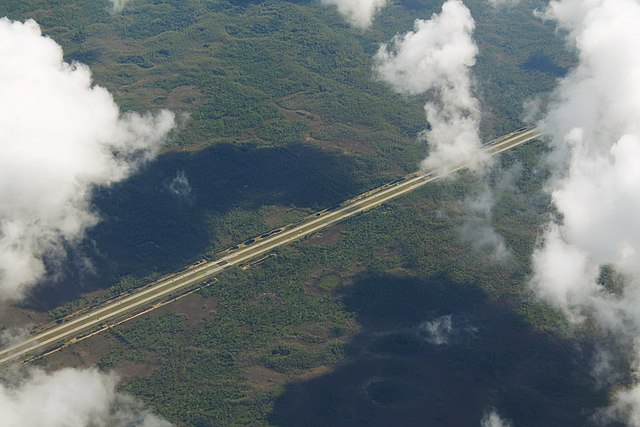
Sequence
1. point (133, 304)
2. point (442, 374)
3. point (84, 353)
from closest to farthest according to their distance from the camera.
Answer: point (442, 374)
point (84, 353)
point (133, 304)

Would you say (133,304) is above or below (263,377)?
above

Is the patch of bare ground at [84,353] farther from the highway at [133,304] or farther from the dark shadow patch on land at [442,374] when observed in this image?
the dark shadow patch on land at [442,374]

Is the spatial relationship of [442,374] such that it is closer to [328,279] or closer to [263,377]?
[263,377]

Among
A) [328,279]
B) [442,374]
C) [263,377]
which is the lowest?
[263,377]

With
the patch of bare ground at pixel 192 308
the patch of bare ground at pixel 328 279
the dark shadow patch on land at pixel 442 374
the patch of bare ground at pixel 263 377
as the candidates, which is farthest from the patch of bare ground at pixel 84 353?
the patch of bare ground at pixel 328 279

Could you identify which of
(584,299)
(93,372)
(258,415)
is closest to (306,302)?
(258,415)

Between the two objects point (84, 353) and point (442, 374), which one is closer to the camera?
point (442, 374)

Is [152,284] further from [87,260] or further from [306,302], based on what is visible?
[306,302]

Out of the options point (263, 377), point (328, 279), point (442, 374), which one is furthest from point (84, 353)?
point (442, 374)

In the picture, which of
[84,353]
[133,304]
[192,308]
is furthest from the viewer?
[133,304]

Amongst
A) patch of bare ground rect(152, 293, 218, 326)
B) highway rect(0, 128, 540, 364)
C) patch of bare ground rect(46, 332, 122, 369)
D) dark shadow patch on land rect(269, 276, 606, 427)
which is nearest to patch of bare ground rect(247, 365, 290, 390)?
dark shadow patch on land rect(269, 276, 606, 427)
